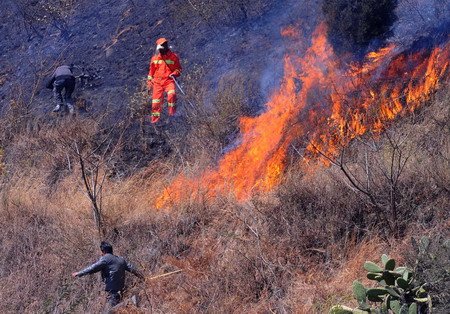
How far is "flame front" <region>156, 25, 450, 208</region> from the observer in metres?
10.5

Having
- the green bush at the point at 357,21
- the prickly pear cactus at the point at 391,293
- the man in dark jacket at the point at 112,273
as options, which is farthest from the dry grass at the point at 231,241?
the green bush at the point at 357,21

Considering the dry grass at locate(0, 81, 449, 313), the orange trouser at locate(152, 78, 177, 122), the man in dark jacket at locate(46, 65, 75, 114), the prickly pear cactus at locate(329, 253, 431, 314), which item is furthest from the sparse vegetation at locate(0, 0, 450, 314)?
the man in dark jacket at locate(46, 65, 75, 114)

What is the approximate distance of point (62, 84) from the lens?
1520 cm

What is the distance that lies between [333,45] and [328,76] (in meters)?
0.92

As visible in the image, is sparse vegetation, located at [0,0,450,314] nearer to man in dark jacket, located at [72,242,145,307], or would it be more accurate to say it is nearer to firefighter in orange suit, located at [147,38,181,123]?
man in dark jacket, located at [72,242,145,307]

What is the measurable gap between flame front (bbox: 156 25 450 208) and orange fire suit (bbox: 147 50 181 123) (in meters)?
1.75

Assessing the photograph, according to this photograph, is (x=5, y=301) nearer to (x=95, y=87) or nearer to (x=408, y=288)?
(x=408, y=288)

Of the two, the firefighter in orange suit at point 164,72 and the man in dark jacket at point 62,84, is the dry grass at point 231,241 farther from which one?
the man in dark jacket at point 62,84

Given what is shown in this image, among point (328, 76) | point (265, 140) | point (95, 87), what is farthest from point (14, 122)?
point (328, 76)

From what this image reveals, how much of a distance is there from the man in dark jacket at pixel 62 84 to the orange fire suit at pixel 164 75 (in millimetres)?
3119

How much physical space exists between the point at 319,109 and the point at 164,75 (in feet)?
12.2

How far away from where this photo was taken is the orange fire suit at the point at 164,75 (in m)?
12.8

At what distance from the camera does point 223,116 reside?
12844 millimetres

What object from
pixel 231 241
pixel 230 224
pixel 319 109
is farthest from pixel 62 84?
pixel 231 241
